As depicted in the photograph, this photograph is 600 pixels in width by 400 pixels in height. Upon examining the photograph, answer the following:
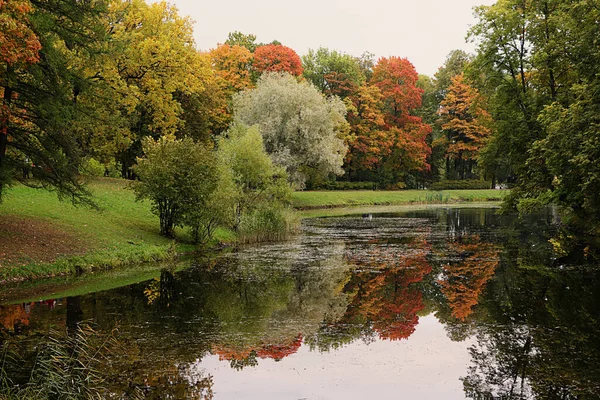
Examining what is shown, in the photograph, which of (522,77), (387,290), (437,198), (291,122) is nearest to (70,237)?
(387,290)

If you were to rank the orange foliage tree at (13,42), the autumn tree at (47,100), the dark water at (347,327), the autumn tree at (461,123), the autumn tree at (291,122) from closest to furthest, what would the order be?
the dark water at (347,327), the orange foliage tree at (13,42), the autumn tree at (47,100), the autumn tree at (291,122), the autumn tree at (461,123)

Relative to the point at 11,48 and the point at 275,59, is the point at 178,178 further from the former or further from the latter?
the point at 275,59

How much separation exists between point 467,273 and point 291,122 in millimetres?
29993

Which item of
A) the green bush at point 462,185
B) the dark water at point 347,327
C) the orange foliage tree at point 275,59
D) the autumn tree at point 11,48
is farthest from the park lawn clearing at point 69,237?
the green bush at point 462,185

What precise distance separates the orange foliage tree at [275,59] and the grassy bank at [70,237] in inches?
1482

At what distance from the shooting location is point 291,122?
4656 cm

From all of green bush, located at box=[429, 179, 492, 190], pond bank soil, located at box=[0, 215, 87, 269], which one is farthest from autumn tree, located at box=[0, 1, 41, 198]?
green bush, located at box=[429, 179, 492, 190]

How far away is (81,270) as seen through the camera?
59.3 ft

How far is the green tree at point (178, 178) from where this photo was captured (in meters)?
22.5

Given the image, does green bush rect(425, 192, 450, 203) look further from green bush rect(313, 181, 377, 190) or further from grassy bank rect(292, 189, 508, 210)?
green bush rect(313, 181, 377, 190)

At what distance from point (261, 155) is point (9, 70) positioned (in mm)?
15647

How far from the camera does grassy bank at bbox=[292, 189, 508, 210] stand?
52.2 m

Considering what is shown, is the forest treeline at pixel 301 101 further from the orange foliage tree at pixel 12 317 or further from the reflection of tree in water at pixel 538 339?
the orange foliage tree at pixel 12 317

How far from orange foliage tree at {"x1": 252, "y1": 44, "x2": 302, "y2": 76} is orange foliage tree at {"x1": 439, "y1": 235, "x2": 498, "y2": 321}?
4011 centimetres
